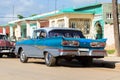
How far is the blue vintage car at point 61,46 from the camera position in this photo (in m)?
18.0

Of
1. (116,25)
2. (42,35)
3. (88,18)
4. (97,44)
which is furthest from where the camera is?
(88,18)

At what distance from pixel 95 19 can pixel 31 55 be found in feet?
81.4

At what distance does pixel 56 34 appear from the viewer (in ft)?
65.3

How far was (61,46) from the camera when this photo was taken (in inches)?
707

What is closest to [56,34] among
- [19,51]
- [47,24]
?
[19,51]

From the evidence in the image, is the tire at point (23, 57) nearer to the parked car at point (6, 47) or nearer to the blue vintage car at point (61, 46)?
the blue vintage car at point (61, 46)

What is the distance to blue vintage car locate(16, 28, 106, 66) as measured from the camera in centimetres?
1798

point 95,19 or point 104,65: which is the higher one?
point 95,19

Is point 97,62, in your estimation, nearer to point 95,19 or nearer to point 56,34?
point 56,34

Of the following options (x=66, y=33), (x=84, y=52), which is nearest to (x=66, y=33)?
(x=66, y=33)

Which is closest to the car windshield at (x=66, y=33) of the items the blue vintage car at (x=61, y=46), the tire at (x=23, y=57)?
the blue vintage car at (x=61, y=46)

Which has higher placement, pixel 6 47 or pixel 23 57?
pixel 6 47

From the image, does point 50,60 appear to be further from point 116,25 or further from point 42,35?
point 116,25

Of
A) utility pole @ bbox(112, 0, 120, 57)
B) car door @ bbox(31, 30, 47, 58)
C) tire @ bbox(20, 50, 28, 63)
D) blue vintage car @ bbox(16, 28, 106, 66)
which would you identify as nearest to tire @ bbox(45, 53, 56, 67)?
blue vintage car @ bbox(16, 28, 106, 66)
